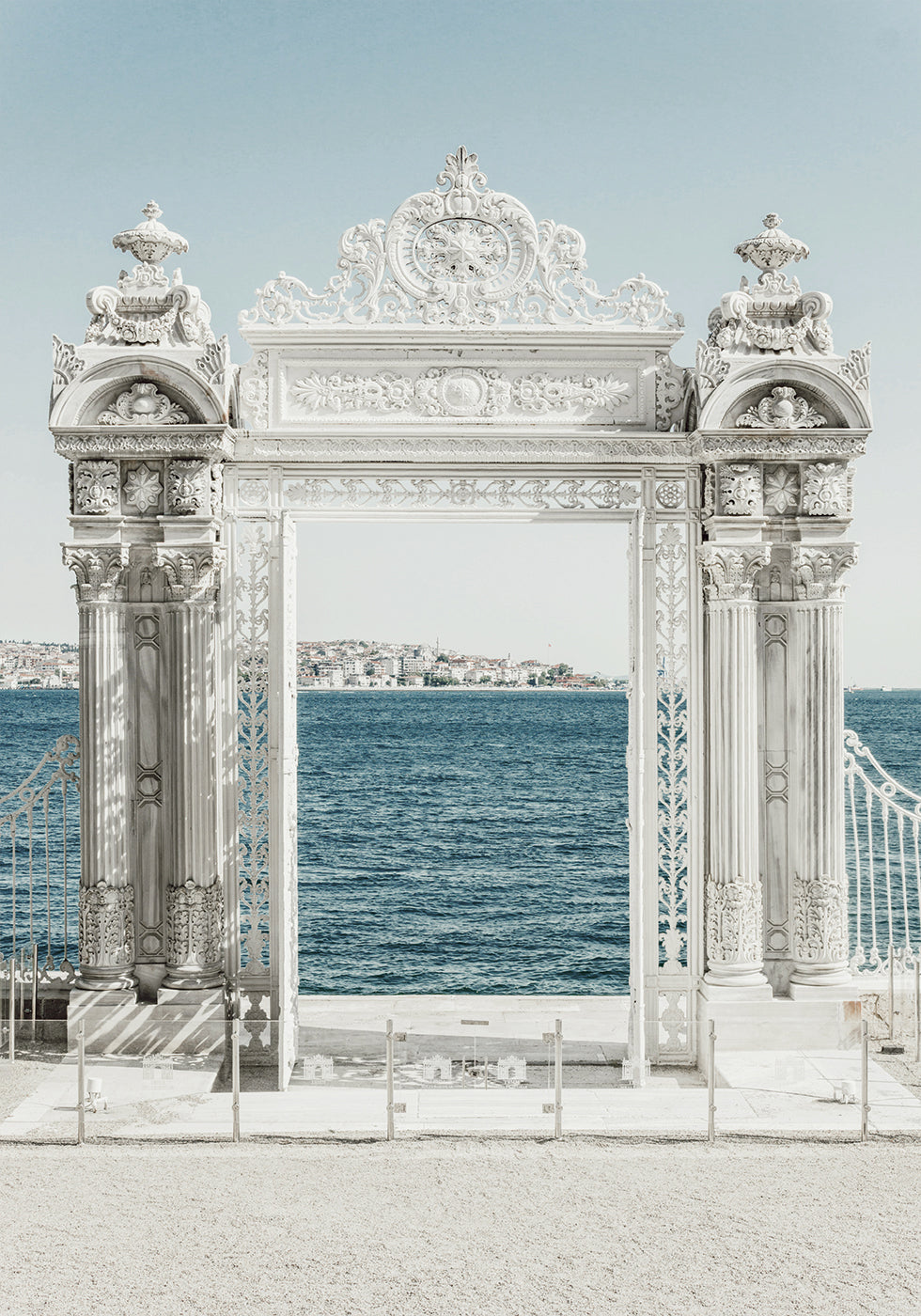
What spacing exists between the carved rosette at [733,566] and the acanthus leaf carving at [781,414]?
751 mm

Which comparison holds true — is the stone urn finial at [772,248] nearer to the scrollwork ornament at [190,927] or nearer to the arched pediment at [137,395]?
the arched pediment at [137,395]

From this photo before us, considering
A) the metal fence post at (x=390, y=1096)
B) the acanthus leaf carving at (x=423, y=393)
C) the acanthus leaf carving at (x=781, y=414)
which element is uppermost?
the acanthus leaf carving at (x=423, y=393)

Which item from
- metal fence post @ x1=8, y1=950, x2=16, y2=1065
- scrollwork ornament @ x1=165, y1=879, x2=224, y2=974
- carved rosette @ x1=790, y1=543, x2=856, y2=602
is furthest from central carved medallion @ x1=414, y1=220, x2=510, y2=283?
metal fence post @ x1=8, y1=950, x2=16, y2=1065

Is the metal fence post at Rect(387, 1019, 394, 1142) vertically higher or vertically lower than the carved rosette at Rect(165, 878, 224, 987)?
lower

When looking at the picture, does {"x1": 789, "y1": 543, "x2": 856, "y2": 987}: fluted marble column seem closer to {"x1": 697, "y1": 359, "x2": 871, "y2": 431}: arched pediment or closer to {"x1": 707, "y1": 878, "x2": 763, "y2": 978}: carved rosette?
{"x1": 707, "y1": 878, "x2": 763, "y2": 978}: carved rosette

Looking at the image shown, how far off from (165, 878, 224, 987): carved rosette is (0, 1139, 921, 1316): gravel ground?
56.9 inches

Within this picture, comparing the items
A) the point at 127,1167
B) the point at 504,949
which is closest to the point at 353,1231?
the point at 127,1167

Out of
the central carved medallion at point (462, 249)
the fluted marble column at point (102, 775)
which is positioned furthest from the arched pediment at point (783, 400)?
the fluted marble column at point (102, 775)

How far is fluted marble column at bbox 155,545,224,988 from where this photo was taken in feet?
26.7

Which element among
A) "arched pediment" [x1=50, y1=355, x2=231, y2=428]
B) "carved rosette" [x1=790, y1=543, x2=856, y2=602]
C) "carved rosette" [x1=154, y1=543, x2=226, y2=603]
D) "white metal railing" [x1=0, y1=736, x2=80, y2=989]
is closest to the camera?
"arched pediment" [x1=50, y1=355, x2=231, y2=428]

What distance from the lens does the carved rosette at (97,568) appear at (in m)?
8.10

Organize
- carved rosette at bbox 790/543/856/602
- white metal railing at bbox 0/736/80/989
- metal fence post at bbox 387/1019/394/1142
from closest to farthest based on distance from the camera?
1. metal fence post at bbox 387/1019/394/1142
2. carved rosette at bbox 790/543/856/602
3. white metal railing at bbox 0/736/80/989

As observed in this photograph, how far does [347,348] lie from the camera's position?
8188mm

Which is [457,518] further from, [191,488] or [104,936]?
[104,936]
